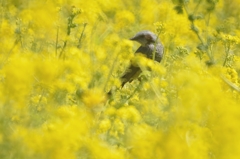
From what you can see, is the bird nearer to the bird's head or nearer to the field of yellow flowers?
the bird's head

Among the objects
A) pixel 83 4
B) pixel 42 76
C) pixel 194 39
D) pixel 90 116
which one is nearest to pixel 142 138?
pixel 90 116

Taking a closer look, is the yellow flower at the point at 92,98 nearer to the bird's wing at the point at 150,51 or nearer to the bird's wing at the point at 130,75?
the bird's wing at the point at 130,75

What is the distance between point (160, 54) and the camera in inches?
154

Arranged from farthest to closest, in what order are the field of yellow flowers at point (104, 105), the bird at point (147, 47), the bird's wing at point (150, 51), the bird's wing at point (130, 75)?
the bird's wing at point (150, 51) → the bird at point (147, 47) → the bird's wing at point (130, 75) → the field of yellow flowers at point (104, 105)

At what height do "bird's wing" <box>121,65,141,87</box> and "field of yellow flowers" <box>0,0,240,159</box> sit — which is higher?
"field of yellow flowers" <box>0,0,240,159</box>

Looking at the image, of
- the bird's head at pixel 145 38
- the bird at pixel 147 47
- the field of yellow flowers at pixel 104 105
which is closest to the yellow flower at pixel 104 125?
the field of yellow flowers at pixel 104 105

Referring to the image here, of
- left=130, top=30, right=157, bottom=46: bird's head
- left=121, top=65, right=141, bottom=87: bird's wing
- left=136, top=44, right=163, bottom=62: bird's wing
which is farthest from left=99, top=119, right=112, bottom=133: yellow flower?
left=130, top=30, right=157, bottom=46: bird's head

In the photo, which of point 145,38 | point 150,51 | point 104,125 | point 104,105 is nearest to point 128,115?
point 104,125

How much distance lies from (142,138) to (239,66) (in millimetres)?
1914

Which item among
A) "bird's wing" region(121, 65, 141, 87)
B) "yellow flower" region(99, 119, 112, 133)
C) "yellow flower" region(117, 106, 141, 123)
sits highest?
"yellow flower" region(117, 106, 141, 123)

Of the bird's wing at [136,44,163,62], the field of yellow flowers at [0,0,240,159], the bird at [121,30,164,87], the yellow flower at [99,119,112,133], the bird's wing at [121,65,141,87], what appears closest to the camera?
the field of yellow flowers at [0,0,240,159]

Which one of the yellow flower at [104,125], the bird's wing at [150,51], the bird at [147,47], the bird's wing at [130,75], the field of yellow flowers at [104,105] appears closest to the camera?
the field of yellow flowers at [104,105]

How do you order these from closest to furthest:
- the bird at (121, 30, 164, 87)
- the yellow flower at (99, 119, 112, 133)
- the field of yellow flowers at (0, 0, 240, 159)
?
the field of yellow flowers at (0, 0, 240, 159) → the yellow flower at (99, 119, 112, 133) → the bird at (121, 30, 164, 87)

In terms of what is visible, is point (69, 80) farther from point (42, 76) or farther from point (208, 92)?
point (208, 92)
